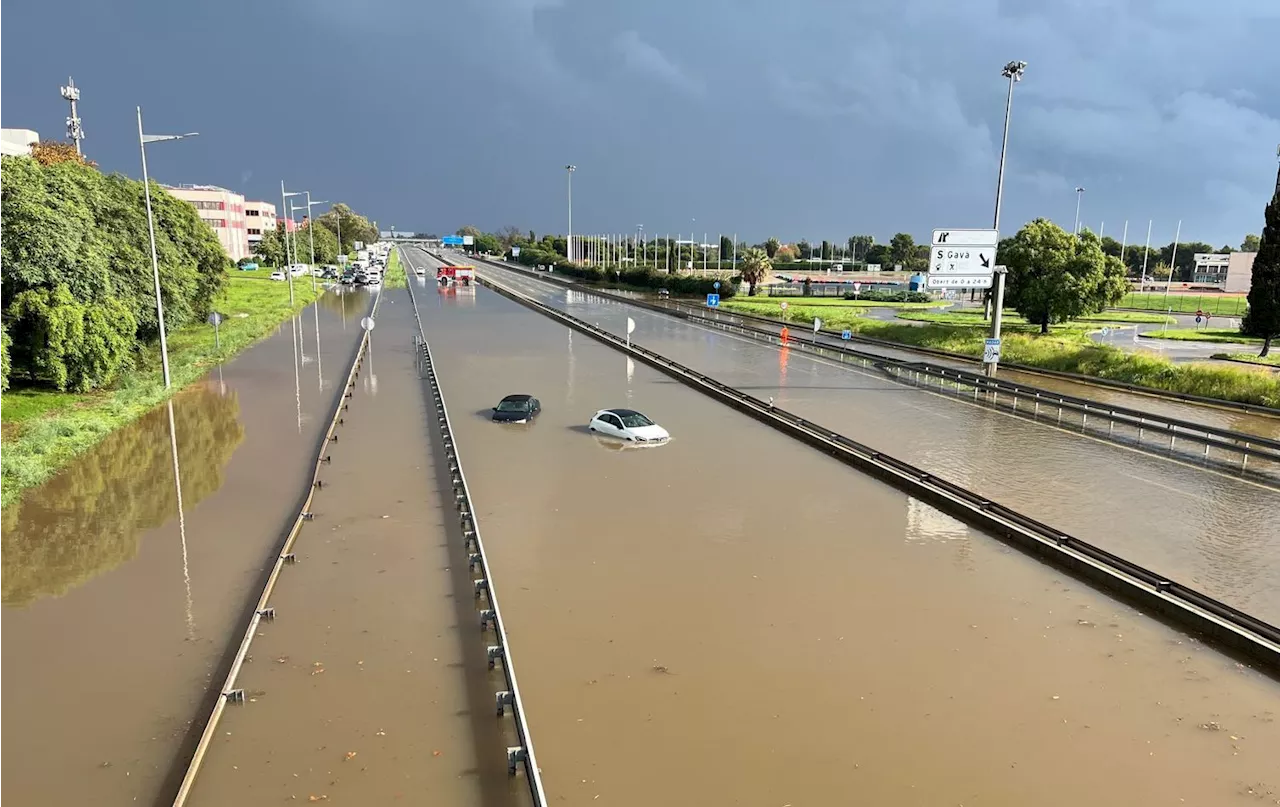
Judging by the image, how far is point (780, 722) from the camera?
9984mm

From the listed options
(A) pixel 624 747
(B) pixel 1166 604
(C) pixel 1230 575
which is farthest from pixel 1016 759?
(C) pixel 1230 575

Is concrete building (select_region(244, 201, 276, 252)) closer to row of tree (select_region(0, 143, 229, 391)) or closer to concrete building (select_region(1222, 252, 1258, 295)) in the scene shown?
row of tree (select_region(0, 143, 229, 391))

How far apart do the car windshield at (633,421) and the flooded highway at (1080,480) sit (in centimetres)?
581

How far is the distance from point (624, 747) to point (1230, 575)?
12.1 metres

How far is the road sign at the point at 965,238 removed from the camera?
33.7 m

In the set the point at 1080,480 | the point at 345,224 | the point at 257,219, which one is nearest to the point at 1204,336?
the point at 1080,480

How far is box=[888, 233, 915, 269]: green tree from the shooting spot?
177250 mm

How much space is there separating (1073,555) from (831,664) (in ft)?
21.0

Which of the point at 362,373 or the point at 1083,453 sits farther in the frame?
the point at 362,373

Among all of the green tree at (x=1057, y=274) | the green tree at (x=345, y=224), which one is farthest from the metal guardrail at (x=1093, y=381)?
the green tree at (x=345, y=224)

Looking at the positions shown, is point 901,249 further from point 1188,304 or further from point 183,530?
point 183,530

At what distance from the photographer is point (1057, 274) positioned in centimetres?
4806

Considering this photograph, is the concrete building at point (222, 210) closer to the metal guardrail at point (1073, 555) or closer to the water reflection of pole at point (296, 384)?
the water reflection of pole at point (296, 384)

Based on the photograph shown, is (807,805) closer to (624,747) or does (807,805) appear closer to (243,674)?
(624,747)
